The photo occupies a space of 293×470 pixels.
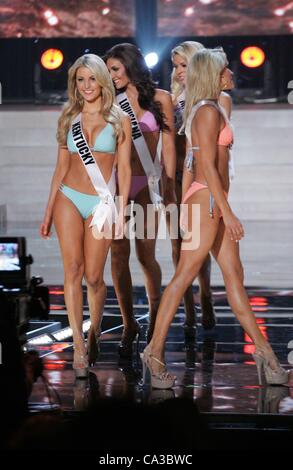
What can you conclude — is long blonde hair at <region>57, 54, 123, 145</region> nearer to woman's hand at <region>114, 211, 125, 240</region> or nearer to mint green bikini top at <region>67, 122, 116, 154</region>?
mint green bikini top at <region>67, 122, 116, 154</region>

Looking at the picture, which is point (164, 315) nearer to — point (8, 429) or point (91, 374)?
point (91, 374)

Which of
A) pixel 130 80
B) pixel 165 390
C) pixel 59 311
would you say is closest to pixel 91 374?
pixel 165 390

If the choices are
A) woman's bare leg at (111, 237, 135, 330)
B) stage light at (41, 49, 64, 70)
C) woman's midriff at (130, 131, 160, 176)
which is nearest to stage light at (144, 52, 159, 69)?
stage light at (41, 49, 64, 70)

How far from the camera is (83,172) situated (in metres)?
5.53

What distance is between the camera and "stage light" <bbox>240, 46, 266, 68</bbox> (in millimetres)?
16812

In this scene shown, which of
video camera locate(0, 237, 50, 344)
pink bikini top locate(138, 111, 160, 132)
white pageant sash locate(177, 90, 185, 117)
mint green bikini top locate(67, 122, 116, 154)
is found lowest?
video camera locate(0, 237, 50, 344)

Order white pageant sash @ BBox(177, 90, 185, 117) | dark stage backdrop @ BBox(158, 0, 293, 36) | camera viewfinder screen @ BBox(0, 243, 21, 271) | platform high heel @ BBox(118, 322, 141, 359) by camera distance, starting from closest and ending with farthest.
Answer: camera viewfinder screen @ BBox(0, 243, 21, 271), platform high heel @ BBox(118, 322, 141, 359), white pageant sash @ BBox(177, 90, 185, 117), dark stage backdrop @ BBox(158, 0, 293, 36)

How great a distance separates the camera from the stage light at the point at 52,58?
17125 mm

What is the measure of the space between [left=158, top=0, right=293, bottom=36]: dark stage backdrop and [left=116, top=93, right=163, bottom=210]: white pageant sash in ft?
39.4

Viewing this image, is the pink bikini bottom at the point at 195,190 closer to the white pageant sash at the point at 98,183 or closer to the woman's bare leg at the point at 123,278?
the white pageant sash at the point at 98,183

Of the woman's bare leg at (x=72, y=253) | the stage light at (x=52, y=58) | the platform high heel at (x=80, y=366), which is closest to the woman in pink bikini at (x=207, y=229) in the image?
the platform high heel at (x=80, y=366)

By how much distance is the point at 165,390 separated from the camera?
201 inches

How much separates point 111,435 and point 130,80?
13.5 ft

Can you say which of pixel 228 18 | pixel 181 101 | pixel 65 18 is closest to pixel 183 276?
pixel 181 101
